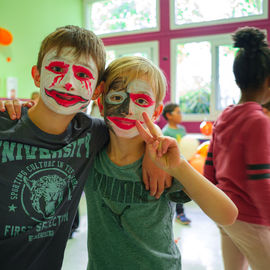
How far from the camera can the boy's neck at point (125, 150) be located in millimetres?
943

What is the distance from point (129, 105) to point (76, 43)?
0.28 m

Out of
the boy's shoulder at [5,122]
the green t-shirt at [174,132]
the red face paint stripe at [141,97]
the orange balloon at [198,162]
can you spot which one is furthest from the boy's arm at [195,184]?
the green t-shirt at [174,132]

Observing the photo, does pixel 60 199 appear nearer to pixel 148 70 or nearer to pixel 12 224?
pixel 12 224

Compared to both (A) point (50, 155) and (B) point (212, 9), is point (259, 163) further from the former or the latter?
(B) point (212, 9)

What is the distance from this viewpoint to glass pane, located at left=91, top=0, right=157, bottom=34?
4.91 meters

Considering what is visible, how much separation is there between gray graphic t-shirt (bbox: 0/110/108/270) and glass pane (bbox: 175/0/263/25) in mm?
4342

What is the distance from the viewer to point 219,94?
15.0 ft

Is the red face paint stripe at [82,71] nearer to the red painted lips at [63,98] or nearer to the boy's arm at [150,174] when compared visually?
the red painted lips at [63,98]

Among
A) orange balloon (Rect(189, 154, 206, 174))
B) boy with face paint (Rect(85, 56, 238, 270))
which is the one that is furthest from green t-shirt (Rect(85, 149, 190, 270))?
orange balloon (Rect(189, 154, 206, 174))

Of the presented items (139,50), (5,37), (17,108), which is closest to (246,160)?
(17,108)

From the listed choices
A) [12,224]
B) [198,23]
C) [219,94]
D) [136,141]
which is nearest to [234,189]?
[136,141]

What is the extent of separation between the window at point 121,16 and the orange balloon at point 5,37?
7.02ft

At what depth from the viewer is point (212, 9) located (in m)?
4.49

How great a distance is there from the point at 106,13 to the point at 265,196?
16.9 ft
